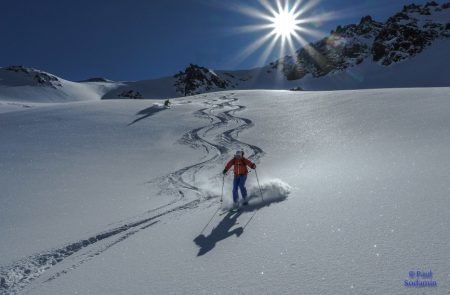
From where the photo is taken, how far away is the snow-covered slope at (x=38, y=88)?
115775 millimetres

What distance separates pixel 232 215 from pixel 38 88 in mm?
137496

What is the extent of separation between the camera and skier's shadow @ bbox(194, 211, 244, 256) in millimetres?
6379

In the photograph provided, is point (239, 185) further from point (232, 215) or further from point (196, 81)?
point (196, 81)

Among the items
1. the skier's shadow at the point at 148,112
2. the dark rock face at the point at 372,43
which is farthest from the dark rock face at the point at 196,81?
the skier's shadow at the point at 148,112

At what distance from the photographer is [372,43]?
142m

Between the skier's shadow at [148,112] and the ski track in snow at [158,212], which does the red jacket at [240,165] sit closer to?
the ski track in snow at [158,212]

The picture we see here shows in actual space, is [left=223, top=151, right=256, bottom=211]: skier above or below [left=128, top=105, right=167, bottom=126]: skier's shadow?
below

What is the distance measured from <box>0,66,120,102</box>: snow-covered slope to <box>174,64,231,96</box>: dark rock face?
1434 inches

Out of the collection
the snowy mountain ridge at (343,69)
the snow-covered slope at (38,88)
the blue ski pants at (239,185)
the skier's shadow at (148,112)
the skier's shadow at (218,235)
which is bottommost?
the skier's shadow at (218,235)

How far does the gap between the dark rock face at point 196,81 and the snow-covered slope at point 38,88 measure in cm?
3642

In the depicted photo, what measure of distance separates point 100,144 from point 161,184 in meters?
7.71

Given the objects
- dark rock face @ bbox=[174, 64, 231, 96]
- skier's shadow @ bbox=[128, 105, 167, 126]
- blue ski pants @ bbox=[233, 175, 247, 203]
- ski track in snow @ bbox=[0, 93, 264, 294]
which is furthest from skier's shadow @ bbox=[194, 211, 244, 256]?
dark rock face @ bbox=[174, 64, 231, 96]

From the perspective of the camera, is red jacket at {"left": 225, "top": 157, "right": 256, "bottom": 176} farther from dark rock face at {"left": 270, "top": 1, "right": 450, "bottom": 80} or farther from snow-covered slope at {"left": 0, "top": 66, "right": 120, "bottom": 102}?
dark rock face at {"left": 270, "top": 1, "right": 450, "bottom": 80}

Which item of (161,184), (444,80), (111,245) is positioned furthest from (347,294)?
(444,80)
